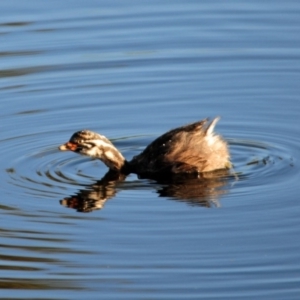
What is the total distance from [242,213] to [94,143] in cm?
239

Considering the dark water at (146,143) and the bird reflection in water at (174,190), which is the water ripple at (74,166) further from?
the bird reflection in water at (174,190)

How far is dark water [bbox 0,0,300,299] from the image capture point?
8.48 m

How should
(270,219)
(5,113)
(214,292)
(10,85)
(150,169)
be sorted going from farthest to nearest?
(10,85)
(5,113)
(150,169)
(270,219)
(214,292)

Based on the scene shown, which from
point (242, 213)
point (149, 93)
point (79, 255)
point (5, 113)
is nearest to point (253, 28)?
point (149, 93)

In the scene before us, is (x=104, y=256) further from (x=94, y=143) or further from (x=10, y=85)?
(x=10, y=85)

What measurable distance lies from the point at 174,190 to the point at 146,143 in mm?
1575

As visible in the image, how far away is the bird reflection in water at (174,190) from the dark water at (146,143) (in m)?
0.03

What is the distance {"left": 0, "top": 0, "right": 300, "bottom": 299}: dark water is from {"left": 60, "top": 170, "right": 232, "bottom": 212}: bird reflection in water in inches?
1.2

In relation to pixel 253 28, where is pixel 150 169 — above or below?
below

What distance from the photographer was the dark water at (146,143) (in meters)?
8.48

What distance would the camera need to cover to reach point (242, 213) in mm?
9688

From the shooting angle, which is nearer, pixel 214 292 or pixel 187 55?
pixel 214 292

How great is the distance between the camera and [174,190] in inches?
423

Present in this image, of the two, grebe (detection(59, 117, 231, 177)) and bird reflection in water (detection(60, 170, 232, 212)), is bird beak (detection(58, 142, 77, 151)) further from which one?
bird reflection in water (detection(60, 170, 232, 212))
